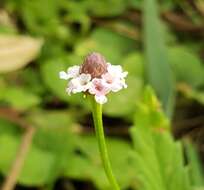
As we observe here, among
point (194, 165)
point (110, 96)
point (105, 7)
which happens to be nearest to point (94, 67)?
point (194, 165)

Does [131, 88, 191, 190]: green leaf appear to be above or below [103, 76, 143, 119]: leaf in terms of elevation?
below

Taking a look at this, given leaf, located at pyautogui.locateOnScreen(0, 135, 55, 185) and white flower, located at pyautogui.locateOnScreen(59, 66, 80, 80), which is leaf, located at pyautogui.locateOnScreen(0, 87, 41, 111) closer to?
leaf, located at pyautogui.locateOnScreen(0, 135, 55, 185)

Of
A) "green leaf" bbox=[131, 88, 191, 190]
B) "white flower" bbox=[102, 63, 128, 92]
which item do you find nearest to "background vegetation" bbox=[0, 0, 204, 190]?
"green leaf" bbox=[131, 88, 191, 190]

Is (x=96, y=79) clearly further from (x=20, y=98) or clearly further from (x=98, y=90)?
(x=20, y=98)

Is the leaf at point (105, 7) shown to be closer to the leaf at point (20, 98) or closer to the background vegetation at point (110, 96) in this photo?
the background vegetation at point (110, 96)

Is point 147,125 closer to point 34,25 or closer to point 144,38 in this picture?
point 144,38

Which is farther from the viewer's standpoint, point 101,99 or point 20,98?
point 20,98
